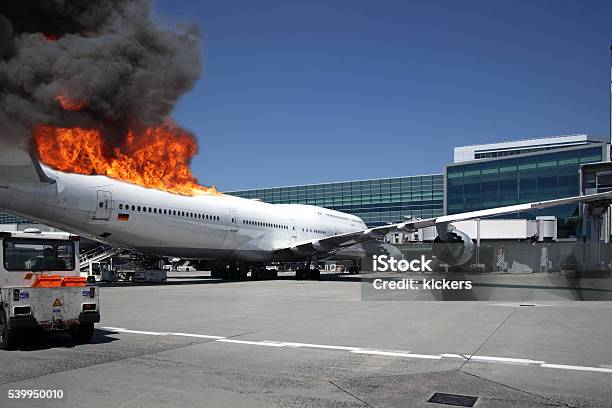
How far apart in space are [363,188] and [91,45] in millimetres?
84180

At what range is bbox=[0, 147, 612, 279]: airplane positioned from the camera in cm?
2411

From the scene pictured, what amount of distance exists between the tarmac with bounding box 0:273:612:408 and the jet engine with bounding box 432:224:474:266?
13.5 m

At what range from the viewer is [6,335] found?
1038 centimetres

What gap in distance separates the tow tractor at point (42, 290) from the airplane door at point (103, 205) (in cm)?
1502

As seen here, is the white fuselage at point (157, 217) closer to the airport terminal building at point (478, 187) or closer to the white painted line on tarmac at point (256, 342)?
the white painted line on tarmac at point (256, 342)

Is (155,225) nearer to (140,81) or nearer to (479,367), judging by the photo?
(140,81)

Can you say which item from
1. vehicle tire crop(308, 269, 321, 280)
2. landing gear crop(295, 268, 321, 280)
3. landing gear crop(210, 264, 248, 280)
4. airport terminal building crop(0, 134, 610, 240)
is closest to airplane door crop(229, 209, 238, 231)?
landing gear crop(210, 264, 248, 280)

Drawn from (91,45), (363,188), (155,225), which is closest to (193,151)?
(155,225)

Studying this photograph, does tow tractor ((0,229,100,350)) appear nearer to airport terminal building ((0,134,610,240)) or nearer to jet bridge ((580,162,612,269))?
jet bridge ((580,162,612,269))

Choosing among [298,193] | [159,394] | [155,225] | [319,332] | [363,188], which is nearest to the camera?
[159,394]

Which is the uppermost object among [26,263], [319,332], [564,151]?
[564,151]

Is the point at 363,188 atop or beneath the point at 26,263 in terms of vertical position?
atop

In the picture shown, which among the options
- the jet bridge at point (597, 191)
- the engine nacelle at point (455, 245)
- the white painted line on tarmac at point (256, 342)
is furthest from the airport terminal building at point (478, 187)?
the white painted line on tarmac at point (256, 342)

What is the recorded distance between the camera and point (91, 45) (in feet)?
55.8
